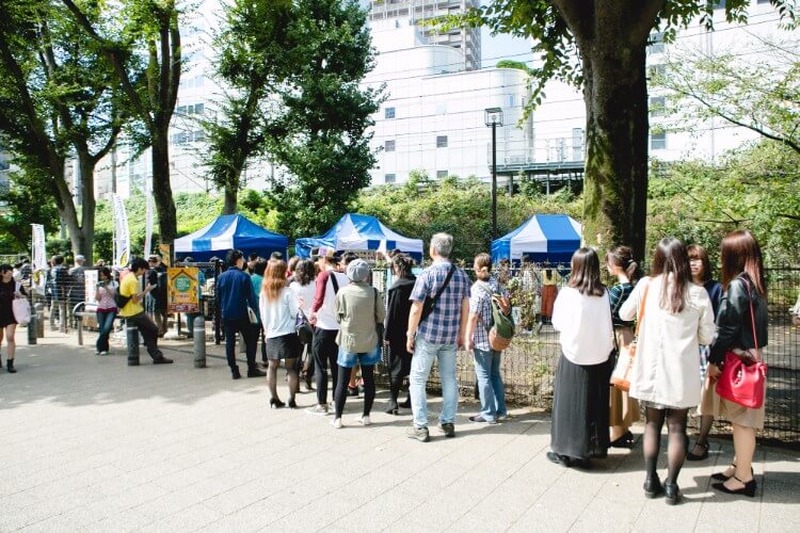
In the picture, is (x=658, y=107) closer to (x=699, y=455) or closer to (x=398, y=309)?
(x=398, y=309)

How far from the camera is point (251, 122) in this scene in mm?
21672

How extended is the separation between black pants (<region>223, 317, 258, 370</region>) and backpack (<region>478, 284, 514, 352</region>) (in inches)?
158

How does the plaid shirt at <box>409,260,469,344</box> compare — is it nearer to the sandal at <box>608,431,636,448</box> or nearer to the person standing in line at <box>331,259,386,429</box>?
the person standing in line at <box>331,259,386,429</box>

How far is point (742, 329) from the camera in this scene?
13.4 feet

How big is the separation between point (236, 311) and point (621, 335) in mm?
5281

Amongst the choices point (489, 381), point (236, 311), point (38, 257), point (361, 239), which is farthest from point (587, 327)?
point (38, 257)

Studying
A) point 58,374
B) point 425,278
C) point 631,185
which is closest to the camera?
point 425,278

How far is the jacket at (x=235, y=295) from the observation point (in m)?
8.34

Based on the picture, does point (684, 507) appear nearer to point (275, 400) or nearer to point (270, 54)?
point (275, 400)

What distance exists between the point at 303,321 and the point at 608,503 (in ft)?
13.7

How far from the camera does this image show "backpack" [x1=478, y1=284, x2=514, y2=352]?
231 inches

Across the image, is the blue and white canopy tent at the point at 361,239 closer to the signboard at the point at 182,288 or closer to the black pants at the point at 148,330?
the signboard at the point at 182,288

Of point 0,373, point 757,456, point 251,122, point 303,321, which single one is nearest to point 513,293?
point 303,321

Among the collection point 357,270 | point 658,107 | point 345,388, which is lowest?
point 345,388
